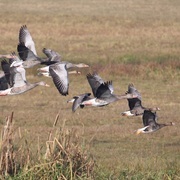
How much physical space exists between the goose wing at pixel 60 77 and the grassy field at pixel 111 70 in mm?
1272

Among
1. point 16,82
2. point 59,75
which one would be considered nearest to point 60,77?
point 59,75

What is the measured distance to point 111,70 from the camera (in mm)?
26281

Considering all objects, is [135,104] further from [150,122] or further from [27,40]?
[27,40]

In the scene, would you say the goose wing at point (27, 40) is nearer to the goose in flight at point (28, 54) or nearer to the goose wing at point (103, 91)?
the goose in flight at point (28, 54)

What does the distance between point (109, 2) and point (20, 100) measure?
99.7ft

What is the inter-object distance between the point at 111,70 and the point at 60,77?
11.4 meters

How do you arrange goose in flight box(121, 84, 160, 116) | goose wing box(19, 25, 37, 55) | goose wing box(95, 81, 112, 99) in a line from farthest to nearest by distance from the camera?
goose wing box(19, 25, 37, 55), goose in flight box(121, 84, 160, 116), goose wing box(95, 81, 112, 99)

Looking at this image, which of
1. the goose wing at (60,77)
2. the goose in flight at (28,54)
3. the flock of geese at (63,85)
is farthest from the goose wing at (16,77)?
the goose wing at (60,77)

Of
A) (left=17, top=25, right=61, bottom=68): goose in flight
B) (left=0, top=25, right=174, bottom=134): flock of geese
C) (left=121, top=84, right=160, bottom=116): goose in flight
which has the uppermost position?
(left=17, top=25, right=61, bottom=68): goose in flight

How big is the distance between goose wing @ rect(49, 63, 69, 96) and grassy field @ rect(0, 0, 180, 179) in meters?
1.27

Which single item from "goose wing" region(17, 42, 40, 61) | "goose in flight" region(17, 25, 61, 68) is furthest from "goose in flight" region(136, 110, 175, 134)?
"goose wing" region(17, 42, 40, 61)

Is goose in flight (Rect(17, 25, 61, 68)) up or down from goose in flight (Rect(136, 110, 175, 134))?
up

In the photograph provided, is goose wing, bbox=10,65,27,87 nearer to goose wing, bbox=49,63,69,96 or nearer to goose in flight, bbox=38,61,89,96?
goose in flight, bbox=38,61,89,96

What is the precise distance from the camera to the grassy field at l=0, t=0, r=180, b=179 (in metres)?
15.8
